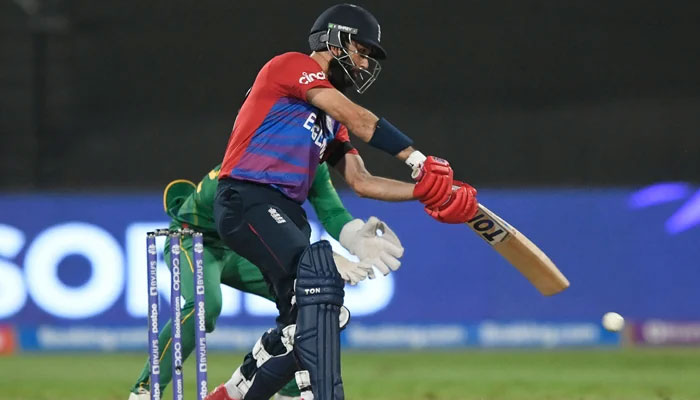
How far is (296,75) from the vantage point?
421 centimetres

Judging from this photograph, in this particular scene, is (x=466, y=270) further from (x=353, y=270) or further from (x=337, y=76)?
(x=353, y=270)

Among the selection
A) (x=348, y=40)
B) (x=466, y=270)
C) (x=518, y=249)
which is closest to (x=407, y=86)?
(x=466, y=270)

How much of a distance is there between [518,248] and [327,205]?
2.68ft

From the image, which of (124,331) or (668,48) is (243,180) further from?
(668,48)

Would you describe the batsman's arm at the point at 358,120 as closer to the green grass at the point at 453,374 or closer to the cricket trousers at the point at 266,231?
the cricket trousers at the point at 266,231

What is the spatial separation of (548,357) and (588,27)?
97.2 inches

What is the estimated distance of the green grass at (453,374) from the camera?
19.4 feet

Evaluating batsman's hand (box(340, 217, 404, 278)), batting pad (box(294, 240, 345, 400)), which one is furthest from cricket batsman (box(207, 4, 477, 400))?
batsman's hand (box(340, 217, 404, 278))

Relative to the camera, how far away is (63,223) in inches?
323

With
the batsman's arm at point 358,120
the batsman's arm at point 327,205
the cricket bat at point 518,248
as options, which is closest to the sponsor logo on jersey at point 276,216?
the batsman's arm at point 358,120

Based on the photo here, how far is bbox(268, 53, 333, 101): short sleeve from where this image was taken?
4188mm

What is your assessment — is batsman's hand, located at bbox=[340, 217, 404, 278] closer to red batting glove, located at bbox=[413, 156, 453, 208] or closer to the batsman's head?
red batting glove, located at bbox=[413, 156, 453, 208]

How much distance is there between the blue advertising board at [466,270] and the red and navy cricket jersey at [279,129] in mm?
3599

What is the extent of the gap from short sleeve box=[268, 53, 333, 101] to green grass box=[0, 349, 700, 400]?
81.3 inches
